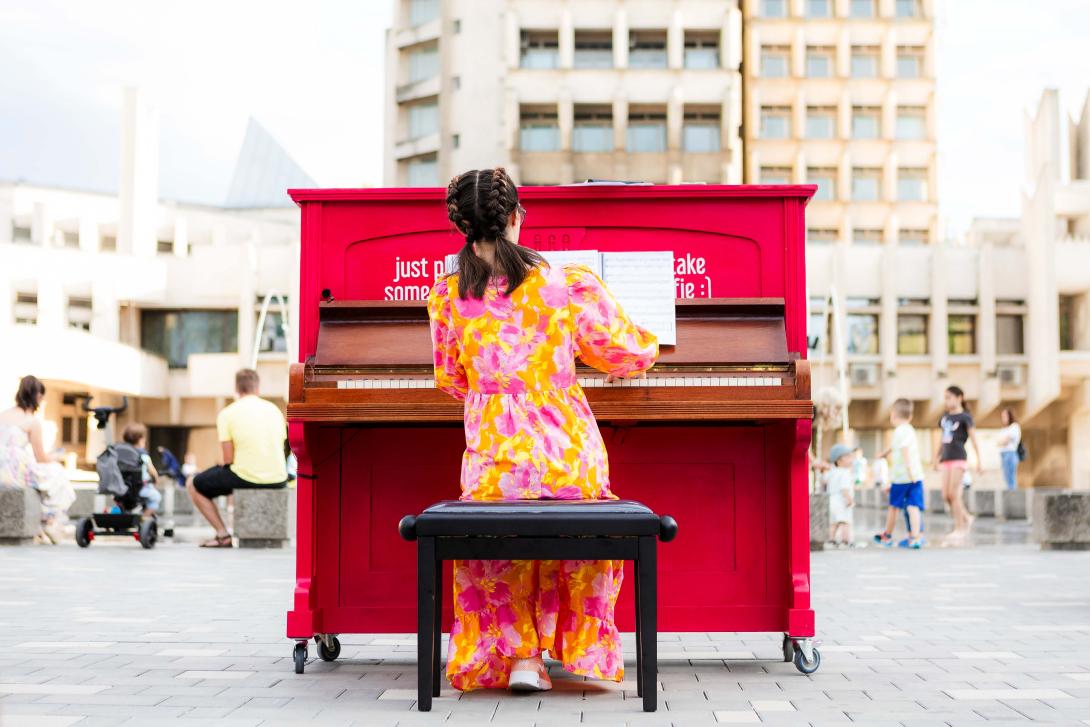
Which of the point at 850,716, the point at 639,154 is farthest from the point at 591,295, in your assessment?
the point at 639,154

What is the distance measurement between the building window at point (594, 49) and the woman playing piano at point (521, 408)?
56.1 metres

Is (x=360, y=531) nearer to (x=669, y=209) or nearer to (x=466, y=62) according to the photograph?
(x=669, y=209)

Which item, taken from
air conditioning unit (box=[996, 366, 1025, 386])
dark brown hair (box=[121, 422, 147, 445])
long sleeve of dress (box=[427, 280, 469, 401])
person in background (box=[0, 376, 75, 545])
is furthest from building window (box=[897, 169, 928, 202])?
long sleeve of dress (box=[427, 280, 469, 401])

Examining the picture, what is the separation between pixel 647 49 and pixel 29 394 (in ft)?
164

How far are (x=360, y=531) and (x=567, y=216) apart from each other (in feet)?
5.44

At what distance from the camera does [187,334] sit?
181ft

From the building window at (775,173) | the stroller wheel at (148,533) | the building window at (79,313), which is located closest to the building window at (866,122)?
the building window at (775,173)

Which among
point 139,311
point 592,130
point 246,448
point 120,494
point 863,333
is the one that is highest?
point 592,130

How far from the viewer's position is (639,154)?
59312 mm

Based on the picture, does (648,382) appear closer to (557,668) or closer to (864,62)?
(557,668)

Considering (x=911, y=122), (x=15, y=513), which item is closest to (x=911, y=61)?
(x=911, y=122)

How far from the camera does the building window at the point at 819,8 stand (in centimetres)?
6381

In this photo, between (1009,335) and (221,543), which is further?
(1009,335)

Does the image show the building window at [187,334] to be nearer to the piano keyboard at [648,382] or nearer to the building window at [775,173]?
the building window at [775,173]
